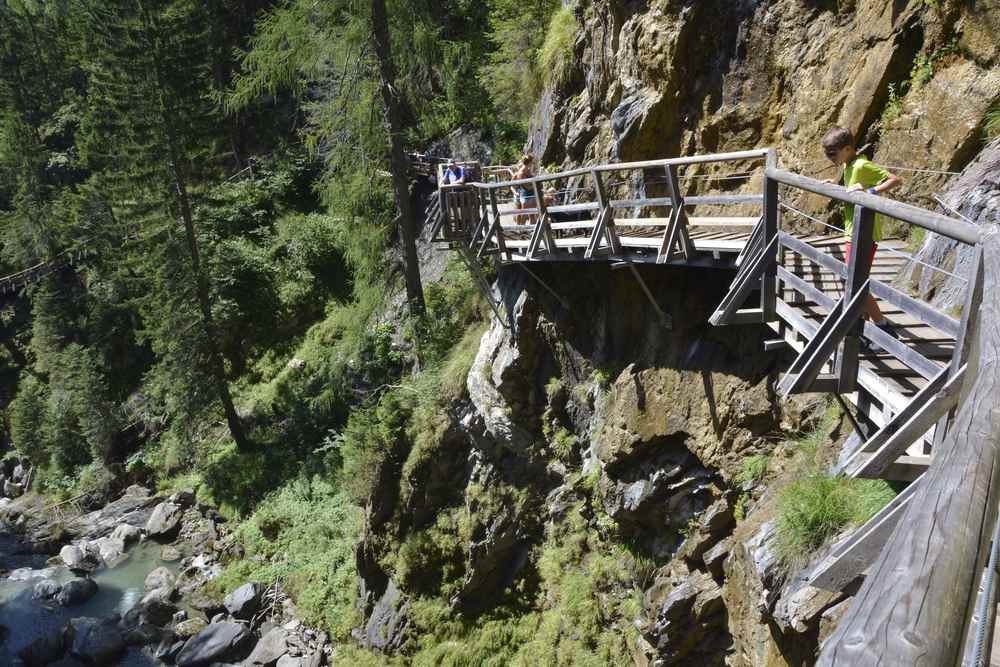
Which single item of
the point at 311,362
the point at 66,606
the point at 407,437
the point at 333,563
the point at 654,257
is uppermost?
the point at 654,257

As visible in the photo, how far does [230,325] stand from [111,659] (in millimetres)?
13194

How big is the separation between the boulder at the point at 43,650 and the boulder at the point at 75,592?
1950mm

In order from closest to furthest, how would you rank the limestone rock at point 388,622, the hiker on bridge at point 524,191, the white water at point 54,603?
1. the hiker on bridge at point 524,191
2. the limestone rock at point 388,622
3. the white water at point 54,603

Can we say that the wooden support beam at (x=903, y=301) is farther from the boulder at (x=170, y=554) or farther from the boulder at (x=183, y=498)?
the boulder at (x=183, y=498)

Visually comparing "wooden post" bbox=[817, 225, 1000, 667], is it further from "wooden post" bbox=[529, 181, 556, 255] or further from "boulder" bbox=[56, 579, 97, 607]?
"boulder" bbox=[56, 579, 97, 607]

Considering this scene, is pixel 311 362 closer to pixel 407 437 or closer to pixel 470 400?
pixel 407 437

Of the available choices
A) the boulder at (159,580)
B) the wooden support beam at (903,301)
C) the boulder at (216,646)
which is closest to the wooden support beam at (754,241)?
the wooden support beam at (903,301)

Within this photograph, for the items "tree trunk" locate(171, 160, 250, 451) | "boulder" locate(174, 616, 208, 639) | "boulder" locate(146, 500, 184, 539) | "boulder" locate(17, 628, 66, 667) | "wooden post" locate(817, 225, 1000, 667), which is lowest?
"boulder" locate(146, 500, 184, 539)

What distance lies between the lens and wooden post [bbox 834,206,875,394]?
13.9 feet

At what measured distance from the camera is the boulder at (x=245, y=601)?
1634 cm

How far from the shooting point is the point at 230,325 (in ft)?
85.5

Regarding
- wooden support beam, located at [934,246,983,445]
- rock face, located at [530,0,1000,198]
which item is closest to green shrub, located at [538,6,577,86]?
rock face, located at [530,0,1000,198]

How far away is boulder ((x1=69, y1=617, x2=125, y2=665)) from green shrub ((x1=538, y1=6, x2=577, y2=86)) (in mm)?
16189

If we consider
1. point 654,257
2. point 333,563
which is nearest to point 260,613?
point 333,563
